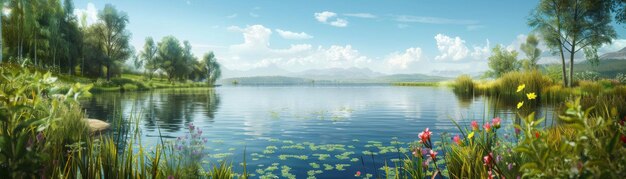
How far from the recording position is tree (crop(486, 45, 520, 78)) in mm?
82000

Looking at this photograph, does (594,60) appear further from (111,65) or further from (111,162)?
(111,65)

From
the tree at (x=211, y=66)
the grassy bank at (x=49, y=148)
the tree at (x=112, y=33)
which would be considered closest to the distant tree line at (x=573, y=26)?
the grassy bank at (x=49, y=148)

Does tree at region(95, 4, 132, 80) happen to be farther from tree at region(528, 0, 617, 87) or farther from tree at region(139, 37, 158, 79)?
tree at region(528, 0, 617, 87)

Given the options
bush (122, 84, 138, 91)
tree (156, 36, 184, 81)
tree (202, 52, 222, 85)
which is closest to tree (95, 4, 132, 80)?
bush (122, 84, 138, 91)

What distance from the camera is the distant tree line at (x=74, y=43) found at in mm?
47281

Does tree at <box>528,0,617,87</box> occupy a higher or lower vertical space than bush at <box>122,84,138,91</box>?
higher

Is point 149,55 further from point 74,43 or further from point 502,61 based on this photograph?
point 502,61

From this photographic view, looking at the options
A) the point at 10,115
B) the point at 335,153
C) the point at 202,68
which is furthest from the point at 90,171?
the point at 202,68

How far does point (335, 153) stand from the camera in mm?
11094

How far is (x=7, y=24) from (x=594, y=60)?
2594 inches

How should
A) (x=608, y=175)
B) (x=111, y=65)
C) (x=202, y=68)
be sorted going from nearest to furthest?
(x=608, y=175), (x=111, y=65), (x=202, y=68)

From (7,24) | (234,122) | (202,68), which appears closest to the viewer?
(234,122)

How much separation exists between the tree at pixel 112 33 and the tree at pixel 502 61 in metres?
69.2

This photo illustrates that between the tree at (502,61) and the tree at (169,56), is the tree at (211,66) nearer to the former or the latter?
the tree at (169,56)
